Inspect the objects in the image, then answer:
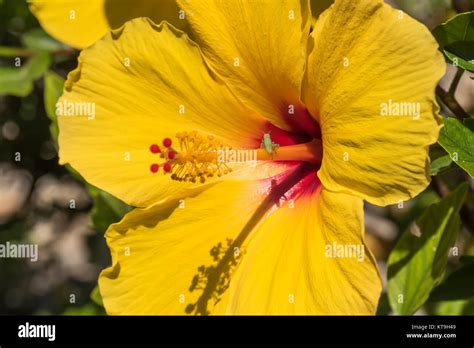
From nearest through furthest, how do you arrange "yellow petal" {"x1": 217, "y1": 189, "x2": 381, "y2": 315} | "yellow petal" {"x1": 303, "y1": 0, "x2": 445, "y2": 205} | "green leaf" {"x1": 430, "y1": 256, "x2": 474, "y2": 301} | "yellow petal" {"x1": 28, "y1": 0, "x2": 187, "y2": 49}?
"yellow petal" {"x1": 303, "y1": 0, "x2": 445, "y2": 205}
"yellow petal" {"x1": 217, "y1": 189, "x2": 381, "y2": 315}
"yellow petal" {"x1": 28, "y1": 0, "x2": 187, "y2": 49}
"green leaf" {"x1": 430, "y1": 256, "x2": 474, "y2": 301}

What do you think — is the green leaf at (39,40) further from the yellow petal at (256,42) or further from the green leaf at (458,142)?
the green leaf at (458,142)

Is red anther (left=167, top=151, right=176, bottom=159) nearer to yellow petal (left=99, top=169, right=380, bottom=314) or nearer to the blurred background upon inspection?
yellow petal (left=99, top=169, right=380, bottom=314)

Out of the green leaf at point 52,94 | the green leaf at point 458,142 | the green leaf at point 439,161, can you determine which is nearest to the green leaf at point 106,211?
the green leaf at point 52,94

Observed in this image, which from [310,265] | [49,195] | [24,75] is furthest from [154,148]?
[49,195]

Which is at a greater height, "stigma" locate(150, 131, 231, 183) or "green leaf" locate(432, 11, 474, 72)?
"green leaf" locate(432, 11, 474, 72)

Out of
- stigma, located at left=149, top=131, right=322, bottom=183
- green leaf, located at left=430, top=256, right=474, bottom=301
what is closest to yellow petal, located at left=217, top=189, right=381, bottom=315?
stigma, located at left=149, top=131, right=322, bottom=183

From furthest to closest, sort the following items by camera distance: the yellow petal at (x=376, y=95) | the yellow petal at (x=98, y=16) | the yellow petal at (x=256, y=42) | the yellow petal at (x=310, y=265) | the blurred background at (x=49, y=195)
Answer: the blurred background at (x=49, y=195)
the yellow petal at (x=98, y=16)
the yellow petal at (x=256, y=42)
the yellow petal at (x=310, y=265)
the yellow petal at (x=376, y=95)
